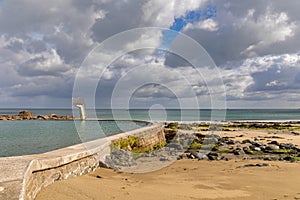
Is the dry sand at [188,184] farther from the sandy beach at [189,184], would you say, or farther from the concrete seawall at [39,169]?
the concrete seawall at [39,169]

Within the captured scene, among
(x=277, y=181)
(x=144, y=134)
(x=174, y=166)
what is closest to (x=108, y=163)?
(x=174, y=166)

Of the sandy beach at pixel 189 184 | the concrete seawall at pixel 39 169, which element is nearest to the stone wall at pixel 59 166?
the concrete seawall at pixel 39 169

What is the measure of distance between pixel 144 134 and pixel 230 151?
15.6 ft

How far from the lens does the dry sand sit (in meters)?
6.98

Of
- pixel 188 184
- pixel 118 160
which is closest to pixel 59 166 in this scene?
pixel 188 184

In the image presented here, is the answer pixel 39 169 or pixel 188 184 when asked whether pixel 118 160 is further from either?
pixel 39 169

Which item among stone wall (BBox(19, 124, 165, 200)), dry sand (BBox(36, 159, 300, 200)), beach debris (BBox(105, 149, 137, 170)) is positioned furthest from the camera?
beach debris (BBox(105, 149, 137, 170))

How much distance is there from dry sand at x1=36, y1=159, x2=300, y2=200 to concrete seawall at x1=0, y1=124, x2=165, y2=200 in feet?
0.76

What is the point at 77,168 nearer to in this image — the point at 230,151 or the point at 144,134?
the point at 144,134

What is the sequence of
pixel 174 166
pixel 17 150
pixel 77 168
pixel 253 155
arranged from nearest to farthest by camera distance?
pixel 77 168, pixel 174 166, pixel 17 150, pixel 253 155

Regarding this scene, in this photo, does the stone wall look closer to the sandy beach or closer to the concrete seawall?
the concrete seawall

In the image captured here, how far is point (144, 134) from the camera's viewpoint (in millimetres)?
17328

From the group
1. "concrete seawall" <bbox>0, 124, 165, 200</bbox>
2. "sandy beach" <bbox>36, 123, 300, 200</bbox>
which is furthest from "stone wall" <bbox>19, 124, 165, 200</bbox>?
"sandy beach" <bbox>36, 123, 300, 200</bbox>

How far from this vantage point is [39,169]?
20.9 feet
